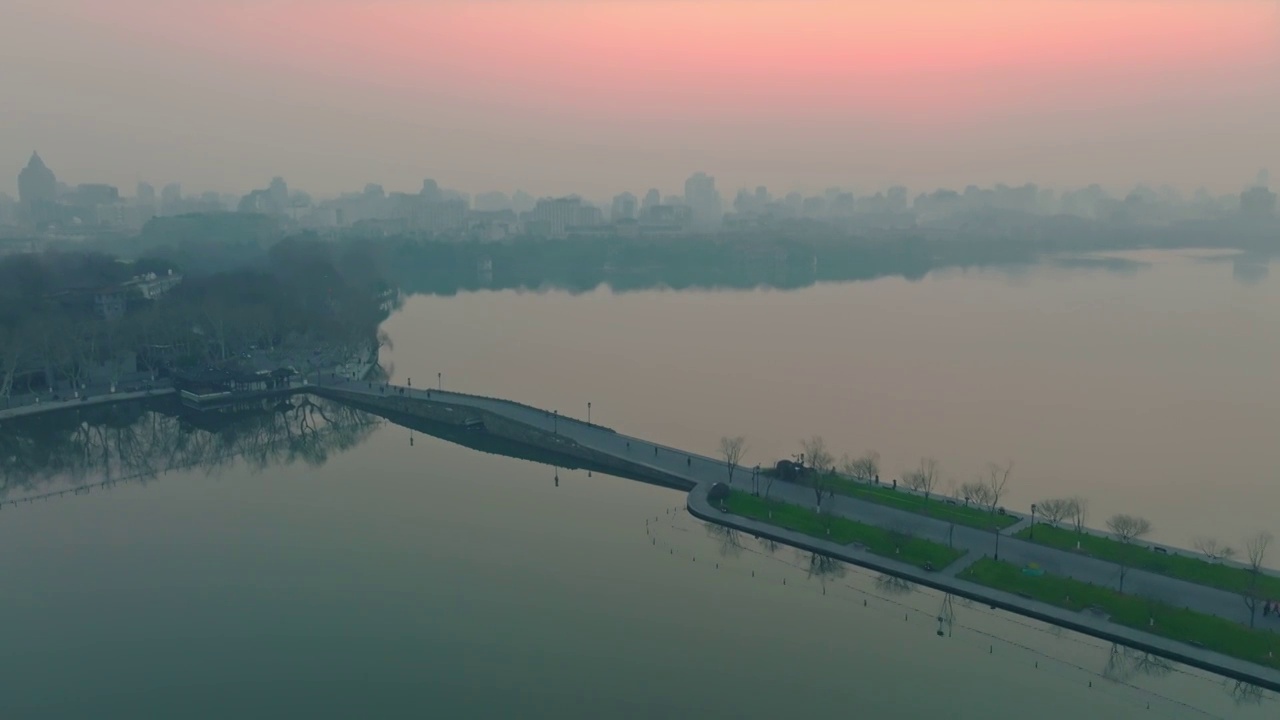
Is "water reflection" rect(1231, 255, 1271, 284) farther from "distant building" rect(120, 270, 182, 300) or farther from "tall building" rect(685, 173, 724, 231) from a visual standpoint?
"tall building" rect(685, 173, 724, 231)

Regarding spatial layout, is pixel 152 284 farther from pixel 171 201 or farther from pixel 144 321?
pixel 171 201

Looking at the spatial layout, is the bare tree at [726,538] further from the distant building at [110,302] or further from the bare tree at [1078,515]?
the distant building at [110,302]

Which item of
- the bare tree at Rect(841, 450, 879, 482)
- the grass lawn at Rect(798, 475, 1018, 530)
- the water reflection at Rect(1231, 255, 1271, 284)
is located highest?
the water reflection at Rect(1231, 255, 1271, 284)

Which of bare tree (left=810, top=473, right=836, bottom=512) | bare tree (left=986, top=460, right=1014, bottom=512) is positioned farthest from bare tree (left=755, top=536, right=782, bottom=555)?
bare tree (left=986, top=460, right=1014, bottom=512)

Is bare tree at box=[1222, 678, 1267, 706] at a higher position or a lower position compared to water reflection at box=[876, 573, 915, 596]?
higher

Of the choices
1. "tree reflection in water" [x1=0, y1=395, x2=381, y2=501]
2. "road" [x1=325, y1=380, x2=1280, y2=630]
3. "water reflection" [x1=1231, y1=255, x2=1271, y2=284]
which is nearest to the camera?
"road" [x1=325, y1=380, x2=1280, y2=630]

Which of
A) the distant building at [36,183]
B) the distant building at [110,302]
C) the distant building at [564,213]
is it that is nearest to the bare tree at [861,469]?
the distant building at [110,302]

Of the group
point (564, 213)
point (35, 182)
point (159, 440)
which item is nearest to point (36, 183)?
point (35, 182)
